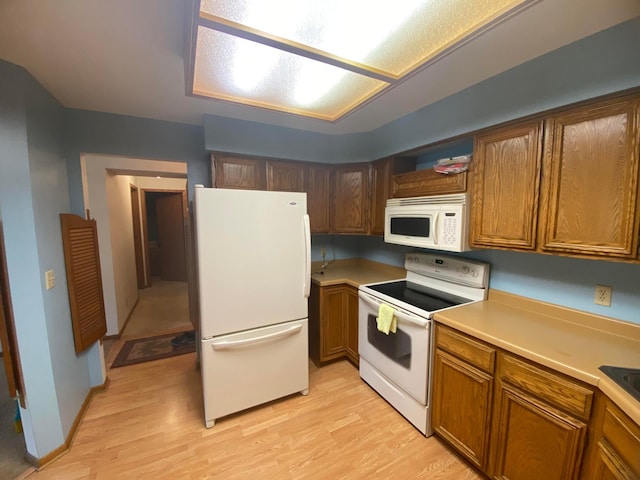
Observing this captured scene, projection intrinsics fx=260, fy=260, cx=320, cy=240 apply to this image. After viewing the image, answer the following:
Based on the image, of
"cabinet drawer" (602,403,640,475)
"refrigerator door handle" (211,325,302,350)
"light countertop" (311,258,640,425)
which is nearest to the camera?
"cabinet drawer" (602,403,640,475)

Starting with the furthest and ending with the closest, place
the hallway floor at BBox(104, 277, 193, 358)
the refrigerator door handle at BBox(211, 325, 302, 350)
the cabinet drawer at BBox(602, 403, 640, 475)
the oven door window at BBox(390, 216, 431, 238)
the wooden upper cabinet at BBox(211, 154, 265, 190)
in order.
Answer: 1. the hallway floor at BBox(104, 277, 193, 358)
2. the wooden upper cabinet at BBox(211, 154, 265, 190)
3. the oven door window at BBox(390, 216, 431, 238)
4. the refrigerator door handle at BBox(211, 325, 302, 350)
5. the cabinet drawer at BBox(602, 403, 640, 475)

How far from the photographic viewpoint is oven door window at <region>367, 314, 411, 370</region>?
1.92 metres

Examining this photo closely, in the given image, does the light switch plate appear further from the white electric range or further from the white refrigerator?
the white electric range

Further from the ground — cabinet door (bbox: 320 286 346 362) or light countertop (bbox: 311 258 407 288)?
light countertop (bbox: 311 258 407 288)

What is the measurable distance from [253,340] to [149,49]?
194cm

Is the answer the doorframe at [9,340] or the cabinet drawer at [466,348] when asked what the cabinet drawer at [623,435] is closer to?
the cabinet drawer at [466,348]

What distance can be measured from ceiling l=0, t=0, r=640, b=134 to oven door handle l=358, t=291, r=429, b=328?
1.59 meters

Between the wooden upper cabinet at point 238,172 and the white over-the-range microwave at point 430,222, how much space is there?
4.29 feet

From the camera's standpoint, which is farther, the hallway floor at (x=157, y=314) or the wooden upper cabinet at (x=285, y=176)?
the hallway floor at (x=157, y=314)

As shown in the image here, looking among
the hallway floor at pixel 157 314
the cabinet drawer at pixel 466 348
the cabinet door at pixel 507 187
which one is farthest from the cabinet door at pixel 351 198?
the hallway floor at pixel 157 314

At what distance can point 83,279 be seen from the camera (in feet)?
6.82

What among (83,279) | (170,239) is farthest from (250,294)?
(170,239)

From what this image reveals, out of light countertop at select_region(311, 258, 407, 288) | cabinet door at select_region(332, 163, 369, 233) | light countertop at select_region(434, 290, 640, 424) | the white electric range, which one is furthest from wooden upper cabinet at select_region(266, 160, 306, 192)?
light countertop at select_region(434, 290, 640, 424)

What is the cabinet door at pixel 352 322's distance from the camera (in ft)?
8.48
